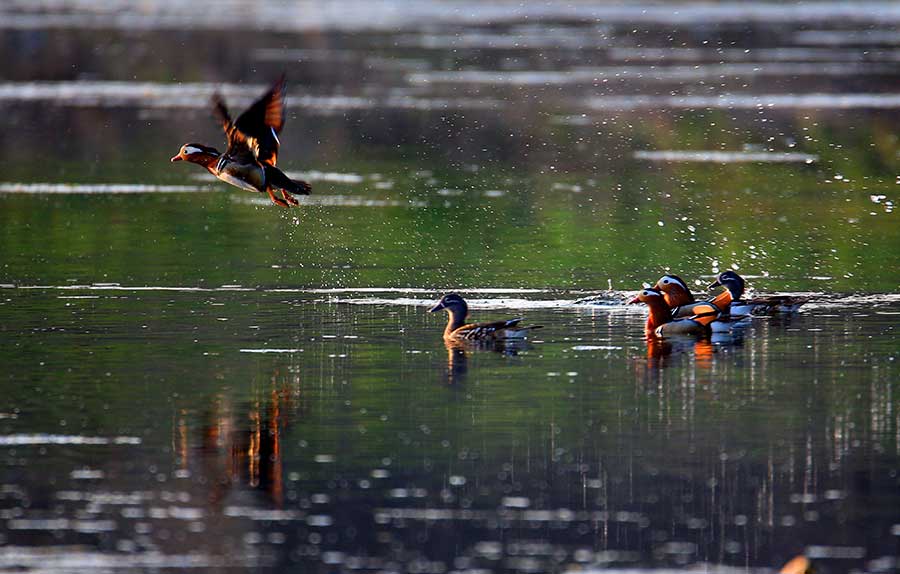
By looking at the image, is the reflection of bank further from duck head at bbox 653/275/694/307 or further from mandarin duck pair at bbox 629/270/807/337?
duck head at bbox 653/275/694/307

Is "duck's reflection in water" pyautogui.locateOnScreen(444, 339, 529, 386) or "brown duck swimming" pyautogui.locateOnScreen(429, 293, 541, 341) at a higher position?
"brown duck swimming" pyautogui.locateOnScreen(429, 293, 541, 341)

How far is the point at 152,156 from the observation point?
3216 centimetres

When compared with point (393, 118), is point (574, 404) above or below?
below

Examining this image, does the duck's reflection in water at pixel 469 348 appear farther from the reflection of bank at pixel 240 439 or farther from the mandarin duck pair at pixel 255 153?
the mandarin duck pair at pixel 255 153

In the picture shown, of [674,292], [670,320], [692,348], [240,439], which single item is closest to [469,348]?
[692,348]

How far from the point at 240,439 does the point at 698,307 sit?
5760 millimetres

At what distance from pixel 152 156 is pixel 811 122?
1070 centimetres

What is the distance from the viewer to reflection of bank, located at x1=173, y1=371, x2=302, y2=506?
12242 mm

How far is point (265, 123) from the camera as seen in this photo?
57.3 feet

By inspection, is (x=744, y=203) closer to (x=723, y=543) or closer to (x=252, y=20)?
(x=723, y=543)

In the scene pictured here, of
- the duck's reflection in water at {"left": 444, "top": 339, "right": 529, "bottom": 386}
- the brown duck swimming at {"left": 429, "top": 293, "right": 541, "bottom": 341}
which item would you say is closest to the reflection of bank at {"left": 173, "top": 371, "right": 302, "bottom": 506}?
the duck's reflection in water at {"left": 444, "top": 339, "right": 529, "bottom": 386}

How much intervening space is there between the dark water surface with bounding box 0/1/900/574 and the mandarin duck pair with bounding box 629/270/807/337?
0.60 feet

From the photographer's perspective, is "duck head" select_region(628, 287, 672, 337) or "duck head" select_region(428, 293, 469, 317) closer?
"duck head" select_region(428, 293, 469, 317)

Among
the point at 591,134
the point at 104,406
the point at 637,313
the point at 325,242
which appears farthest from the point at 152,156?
the point at 104,406
